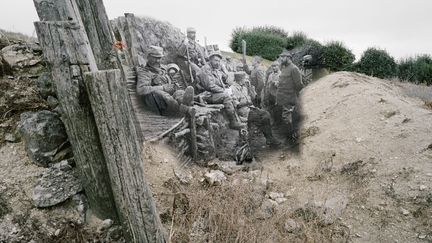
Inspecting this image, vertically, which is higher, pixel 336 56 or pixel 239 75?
pixel 239 75

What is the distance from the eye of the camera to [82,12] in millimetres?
4094

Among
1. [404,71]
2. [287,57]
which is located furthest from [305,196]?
[404,71]

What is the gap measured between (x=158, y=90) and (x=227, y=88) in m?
2.09

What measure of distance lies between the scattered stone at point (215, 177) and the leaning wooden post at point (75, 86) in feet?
6.54

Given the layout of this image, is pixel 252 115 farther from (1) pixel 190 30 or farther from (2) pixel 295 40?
(2) pixel 295 40

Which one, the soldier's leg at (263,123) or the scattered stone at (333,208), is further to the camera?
the soldier's leg at (263,123)

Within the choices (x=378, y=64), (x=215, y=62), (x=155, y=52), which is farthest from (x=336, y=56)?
(x=155, y=52)

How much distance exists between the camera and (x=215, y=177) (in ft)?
16.8

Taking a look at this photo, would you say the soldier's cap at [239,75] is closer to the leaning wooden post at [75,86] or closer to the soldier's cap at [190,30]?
the soldier's cap at [190,30]

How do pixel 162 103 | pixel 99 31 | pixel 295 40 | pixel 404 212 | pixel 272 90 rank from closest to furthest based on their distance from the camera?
pixel 99 31
pixel 404 212
pixel 162 103
pixel 272 90
pixel 295 40

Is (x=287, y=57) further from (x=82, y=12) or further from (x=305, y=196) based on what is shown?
(x=82, y=12)

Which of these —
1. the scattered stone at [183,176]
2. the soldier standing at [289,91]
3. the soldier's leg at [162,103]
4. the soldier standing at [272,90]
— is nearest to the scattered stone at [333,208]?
the soldier standing at [289,91]

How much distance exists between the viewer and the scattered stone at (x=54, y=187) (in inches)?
127

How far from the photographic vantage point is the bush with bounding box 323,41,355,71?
1282 centimetres
